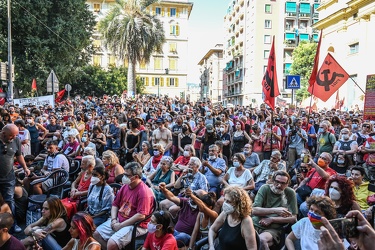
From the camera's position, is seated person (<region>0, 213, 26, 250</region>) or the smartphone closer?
the smartphone

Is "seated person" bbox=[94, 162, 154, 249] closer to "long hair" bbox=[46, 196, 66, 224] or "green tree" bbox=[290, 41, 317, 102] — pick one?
"long hair" bbox=[46, 196, 66, 224]

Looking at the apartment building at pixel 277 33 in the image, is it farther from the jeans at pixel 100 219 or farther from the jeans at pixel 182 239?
the jeans at pixel 182 239

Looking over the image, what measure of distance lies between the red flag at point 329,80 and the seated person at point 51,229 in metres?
7.84

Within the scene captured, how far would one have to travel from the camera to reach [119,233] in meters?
4.52

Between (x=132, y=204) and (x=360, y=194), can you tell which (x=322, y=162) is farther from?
(x=132, y=204)

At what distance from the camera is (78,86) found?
43.6m

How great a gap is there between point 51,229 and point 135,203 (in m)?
1.09

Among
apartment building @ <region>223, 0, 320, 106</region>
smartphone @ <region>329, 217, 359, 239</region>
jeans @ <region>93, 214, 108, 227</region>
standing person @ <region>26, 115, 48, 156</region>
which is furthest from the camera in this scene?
apartment building @ <region>223, 0, 320, 106</region>

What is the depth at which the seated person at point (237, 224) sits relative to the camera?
12.2 feet

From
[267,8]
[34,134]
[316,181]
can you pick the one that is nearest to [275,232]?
[316,181]

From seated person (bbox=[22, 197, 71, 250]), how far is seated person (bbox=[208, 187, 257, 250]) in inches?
80.4

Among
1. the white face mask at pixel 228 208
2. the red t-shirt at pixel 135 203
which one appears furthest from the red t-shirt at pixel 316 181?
the red t-shirt at pixel 135 203

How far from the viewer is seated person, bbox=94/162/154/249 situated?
181 inches

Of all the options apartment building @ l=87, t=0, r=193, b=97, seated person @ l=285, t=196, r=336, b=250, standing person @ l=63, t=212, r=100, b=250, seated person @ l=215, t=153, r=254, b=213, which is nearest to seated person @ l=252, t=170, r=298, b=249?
seated person @ l=285, t=196, r=336, b=250
